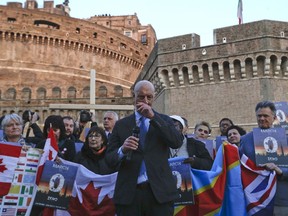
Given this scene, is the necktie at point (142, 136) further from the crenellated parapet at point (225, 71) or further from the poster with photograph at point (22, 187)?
the crenellated parapet at point (225, 71)

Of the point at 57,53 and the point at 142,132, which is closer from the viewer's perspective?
the point at 142,132

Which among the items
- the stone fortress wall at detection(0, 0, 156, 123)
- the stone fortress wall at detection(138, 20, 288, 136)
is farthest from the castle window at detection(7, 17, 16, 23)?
the stone fortress wall at detection(138, 20, 288, 136)

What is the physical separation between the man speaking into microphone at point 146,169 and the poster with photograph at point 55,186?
4.51 ft

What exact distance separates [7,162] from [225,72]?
10.3 m

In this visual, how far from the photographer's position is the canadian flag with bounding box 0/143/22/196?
11.4ft

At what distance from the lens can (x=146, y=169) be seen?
2.41 metres

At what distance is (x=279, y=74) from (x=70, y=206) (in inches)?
401

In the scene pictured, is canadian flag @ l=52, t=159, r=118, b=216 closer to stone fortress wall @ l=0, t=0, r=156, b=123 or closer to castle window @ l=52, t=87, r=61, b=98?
castle window @ l=52, t=87, r=61, b=98

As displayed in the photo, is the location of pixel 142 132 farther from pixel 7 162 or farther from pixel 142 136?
→ pixel 7 162

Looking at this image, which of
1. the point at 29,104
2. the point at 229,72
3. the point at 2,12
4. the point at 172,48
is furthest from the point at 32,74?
the point at 229,72

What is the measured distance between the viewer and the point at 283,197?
3.27m

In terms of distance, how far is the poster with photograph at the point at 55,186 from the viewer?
3629 mm

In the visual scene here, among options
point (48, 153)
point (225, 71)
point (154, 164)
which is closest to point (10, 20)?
point (225, 71)

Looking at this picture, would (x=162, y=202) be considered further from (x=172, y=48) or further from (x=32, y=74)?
(x=32, y=74)
